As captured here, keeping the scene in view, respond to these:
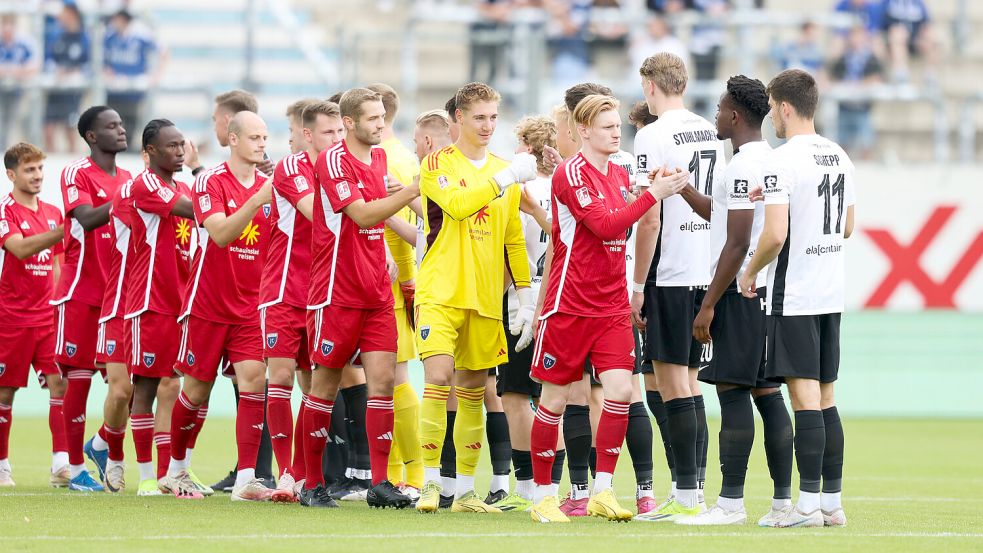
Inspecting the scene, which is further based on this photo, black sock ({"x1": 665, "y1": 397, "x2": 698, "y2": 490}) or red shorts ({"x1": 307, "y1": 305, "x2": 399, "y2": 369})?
red shorts ({"x1": 307, "y1": 305, "x2": 399, "y2": 369})

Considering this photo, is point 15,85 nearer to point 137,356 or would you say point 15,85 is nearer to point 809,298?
point 137,356

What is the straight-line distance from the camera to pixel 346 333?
878cm

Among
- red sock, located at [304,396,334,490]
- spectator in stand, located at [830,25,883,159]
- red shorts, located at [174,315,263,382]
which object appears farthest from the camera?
spectator in stand, located at [830,25,883,159]

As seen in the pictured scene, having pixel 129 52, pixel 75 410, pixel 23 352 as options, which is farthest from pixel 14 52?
pixel 75 410

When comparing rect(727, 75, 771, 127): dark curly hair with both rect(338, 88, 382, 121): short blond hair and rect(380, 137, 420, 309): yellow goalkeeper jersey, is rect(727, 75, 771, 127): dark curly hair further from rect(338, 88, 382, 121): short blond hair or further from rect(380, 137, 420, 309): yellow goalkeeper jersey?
rect(380, 137, 420, 309): yellow goalkeeper jersey

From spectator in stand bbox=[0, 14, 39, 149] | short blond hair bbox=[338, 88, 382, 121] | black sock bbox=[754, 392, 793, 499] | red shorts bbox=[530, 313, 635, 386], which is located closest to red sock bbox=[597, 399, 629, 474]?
red shorts bbox=[530, 313, 635, 386]

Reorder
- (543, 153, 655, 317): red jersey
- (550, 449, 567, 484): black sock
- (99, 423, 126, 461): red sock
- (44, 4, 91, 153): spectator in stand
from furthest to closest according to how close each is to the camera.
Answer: (44, 4, 91, 153): spectator in stand
(99, 423, 126, 461): red sock
(550, 449, 567, 484): black sock
(543, 153, 655, 317): red jersey

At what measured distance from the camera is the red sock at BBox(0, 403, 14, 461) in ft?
35.2

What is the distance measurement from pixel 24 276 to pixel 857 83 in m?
12.0

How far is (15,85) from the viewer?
56.9ft

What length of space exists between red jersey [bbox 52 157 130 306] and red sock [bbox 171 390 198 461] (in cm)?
130

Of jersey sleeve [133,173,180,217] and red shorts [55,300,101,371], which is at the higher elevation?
jersey sleeve [133,173,180,217]

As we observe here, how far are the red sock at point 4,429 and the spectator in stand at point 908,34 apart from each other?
45.1 ft

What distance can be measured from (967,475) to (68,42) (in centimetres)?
1145
